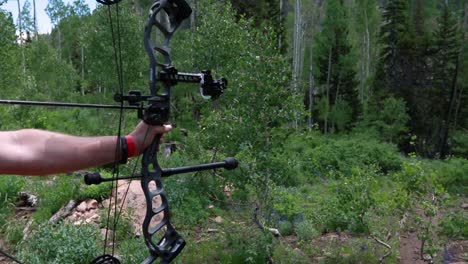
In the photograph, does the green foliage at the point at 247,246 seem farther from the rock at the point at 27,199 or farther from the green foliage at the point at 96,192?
the rock at the point at 27,199

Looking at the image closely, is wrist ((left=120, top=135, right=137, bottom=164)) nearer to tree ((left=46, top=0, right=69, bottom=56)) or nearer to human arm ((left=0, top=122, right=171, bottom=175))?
human arm ((left=0, top=122, right=171, bottom=175))

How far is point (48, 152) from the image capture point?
155cm

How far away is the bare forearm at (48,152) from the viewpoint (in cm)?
150

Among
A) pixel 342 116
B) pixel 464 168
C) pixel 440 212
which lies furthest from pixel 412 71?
pixel 440 212

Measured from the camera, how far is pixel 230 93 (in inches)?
241

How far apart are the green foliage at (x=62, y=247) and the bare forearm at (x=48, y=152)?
4111mm

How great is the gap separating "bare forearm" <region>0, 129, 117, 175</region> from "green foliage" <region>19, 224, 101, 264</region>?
13.5ft

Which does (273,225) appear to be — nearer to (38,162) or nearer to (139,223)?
(139,223)

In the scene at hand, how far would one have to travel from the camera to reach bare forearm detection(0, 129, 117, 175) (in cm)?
150

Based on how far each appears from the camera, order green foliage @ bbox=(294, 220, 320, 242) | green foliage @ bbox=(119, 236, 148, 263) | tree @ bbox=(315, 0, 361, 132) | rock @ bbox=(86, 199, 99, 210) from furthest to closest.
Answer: tree @ bbox=(315, 0, 361, 132)
rock @ bbox=(86, 199, 99, 210)
green foliage @ bbox=(294, 220, 320, 242)
green foliage @ bbox=(119, 236, 148, 263)

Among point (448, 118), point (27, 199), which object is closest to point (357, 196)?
point (27, 199)

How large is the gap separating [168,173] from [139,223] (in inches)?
206

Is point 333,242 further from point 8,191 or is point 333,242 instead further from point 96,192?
point 8,191

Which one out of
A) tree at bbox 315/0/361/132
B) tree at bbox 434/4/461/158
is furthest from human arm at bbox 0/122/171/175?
tree at bbox 315/0/361/132
